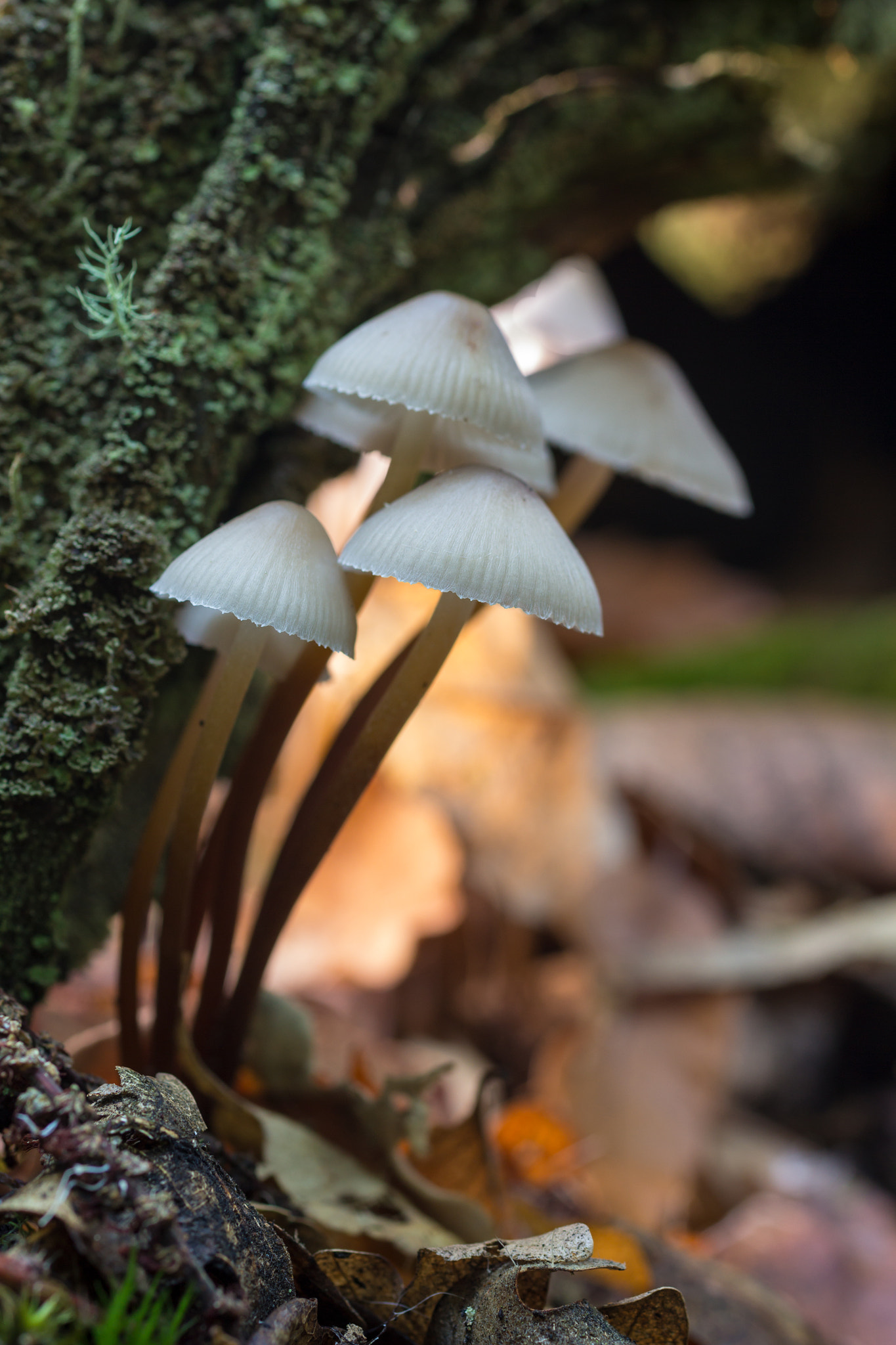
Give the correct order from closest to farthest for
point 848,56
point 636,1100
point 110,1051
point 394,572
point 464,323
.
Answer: point 394,572
point 464,323
point 110,1051
point 848,56
point 636,1100

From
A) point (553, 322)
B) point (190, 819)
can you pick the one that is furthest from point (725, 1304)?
point (553, 322)

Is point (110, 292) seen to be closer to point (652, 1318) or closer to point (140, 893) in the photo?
point (140, 893)

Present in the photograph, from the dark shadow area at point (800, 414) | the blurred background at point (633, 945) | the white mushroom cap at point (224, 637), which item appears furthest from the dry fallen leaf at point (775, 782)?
the dark shadow area at point (800, 414)

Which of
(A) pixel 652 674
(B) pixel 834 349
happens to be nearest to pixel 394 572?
(A) pixel 652 674

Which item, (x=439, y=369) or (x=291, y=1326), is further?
(x=439, y=369)

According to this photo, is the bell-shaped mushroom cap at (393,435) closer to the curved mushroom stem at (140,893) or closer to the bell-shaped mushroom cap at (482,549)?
the bell-shaped mushroom cap at (482,549)

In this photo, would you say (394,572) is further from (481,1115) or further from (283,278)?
(481,1115)

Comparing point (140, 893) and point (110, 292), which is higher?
point (110, 292)
